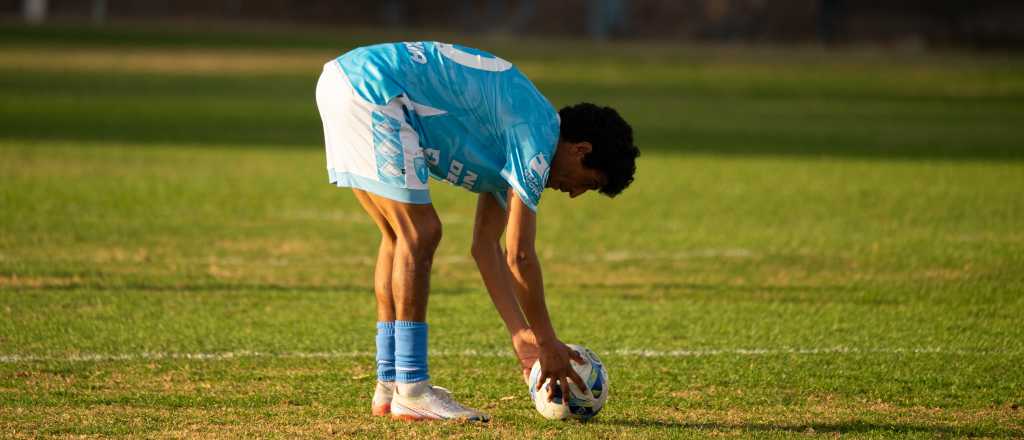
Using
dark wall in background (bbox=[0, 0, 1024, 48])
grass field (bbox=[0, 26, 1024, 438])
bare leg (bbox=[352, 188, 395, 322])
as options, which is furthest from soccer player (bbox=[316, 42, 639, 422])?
dark wall in background (bbox=[0, 0, 1024, 48])

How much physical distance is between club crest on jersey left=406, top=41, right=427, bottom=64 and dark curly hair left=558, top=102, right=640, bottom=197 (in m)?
0.62

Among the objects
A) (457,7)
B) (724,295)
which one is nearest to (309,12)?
(457,7)

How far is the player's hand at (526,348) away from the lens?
19.2 ft

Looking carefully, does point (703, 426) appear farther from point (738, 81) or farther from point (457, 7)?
point (457, 7)

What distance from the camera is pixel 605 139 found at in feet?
18.0

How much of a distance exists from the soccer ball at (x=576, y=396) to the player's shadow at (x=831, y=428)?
3.7 inches

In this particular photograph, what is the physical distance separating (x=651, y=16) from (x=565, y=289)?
167 ft

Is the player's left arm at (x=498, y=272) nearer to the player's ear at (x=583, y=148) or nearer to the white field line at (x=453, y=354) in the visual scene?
the player's ear at (x=583, y=148)

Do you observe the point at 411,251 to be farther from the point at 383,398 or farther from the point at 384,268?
the point at 383,398

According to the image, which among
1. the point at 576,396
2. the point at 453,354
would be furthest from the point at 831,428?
the point at 453,354

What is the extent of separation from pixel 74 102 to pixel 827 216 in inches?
642

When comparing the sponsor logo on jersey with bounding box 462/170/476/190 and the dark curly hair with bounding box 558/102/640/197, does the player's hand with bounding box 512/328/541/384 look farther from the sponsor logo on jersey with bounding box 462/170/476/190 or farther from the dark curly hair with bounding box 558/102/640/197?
the dark curly hair with bounding box 558/102/640/197

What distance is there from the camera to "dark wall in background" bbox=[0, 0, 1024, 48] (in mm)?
53406

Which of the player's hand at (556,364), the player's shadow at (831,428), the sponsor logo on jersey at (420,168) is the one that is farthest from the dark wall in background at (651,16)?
the sponsor logo on jersey at (420,168)
